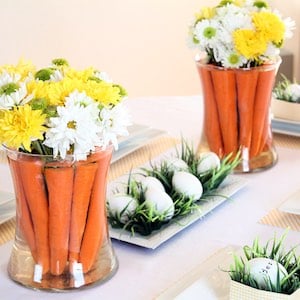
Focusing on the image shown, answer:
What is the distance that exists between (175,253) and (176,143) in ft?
1.81

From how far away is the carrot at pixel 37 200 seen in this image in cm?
99

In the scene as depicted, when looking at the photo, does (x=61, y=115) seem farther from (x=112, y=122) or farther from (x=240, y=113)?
(x=240, y=113)

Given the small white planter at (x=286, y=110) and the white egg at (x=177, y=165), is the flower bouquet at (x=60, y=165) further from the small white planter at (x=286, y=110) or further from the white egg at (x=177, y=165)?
the small white planter at (x=286, y=110)

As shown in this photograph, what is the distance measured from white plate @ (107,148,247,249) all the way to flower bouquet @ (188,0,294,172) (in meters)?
0.10

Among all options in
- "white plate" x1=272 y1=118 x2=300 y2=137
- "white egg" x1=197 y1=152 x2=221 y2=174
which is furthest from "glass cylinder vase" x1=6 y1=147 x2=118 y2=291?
"white plate" x1=272 y1=118 x2=300 y2=137

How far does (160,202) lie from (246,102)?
36 centimetres

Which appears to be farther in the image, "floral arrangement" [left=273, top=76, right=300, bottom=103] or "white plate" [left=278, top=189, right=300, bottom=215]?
"floral arrangement" [left=273, top=76, right=300, bottom=103]

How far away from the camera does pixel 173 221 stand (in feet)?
4.02

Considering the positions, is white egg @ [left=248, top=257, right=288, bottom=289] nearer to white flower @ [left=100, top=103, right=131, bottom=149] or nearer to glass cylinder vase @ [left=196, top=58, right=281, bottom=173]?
white flower @ [left=100, top=103, right=131, bottom=149]

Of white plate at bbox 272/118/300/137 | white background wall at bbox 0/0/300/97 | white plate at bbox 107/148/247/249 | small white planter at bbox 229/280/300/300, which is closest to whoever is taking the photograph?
small white planter at bbox 229/280/300/300

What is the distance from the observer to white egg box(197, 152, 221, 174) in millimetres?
1348

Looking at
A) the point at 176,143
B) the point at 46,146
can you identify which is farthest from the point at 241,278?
the point at 176,143

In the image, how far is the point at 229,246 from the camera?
1142 mm

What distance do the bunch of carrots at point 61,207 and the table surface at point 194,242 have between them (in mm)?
53
